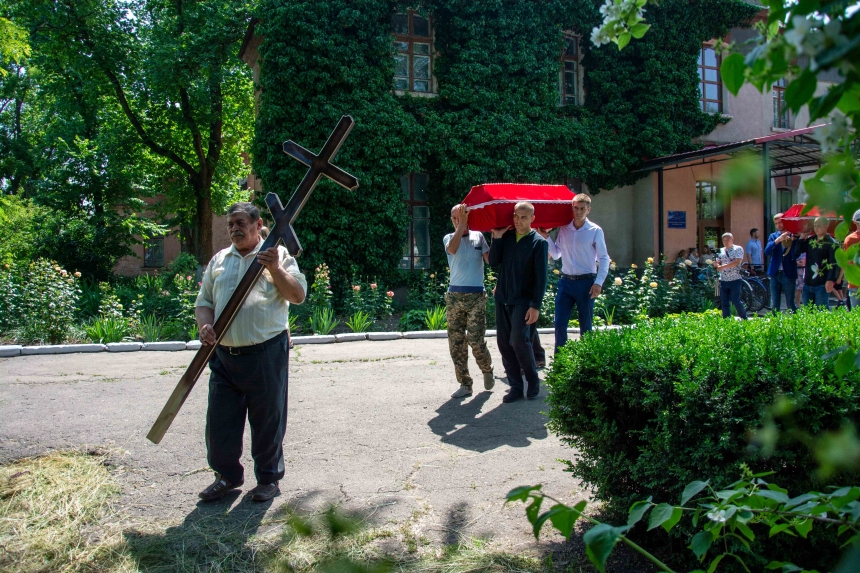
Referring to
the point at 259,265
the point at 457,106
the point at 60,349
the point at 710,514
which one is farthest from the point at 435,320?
the point at 710,514

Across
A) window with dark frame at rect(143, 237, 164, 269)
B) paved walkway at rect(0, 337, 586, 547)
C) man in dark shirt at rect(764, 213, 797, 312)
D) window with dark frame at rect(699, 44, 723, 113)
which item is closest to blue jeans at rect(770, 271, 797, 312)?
man in dark shirt at rect(764, 213, 797, 312)

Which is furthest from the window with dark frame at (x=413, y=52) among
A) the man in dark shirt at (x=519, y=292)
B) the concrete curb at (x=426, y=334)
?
the man in dark shirt at (x=519, y=292)

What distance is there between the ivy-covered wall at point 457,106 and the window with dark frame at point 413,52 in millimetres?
376

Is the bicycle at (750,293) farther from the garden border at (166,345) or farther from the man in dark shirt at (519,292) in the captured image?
the man in dark shirt at (519,292)

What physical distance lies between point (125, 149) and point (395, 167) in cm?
1195

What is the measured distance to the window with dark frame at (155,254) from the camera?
33.9m

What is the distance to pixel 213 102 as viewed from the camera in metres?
21.2

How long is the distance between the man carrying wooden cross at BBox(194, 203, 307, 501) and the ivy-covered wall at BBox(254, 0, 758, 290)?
36.2ft

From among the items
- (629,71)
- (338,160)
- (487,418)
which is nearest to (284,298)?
(487,418)

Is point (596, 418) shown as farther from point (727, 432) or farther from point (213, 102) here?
point (213, 102)

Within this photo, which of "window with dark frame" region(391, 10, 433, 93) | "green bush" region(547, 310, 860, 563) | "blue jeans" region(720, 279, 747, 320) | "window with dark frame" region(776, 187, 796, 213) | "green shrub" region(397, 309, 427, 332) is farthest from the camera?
"window with dark frame" region(776, 187, 796, 213)

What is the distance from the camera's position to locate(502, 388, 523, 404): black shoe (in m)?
6.47

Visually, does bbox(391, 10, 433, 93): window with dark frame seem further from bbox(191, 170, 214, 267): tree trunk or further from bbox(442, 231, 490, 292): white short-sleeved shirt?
bbox(442, 231, 490, 292): white short-sleeved shirt

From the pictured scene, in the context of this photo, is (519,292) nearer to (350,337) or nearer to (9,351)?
(350,337)
